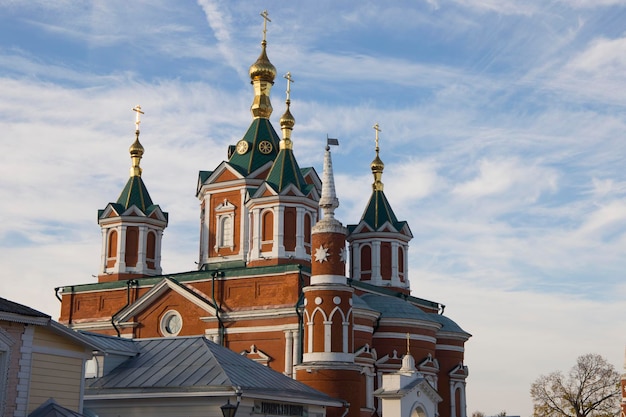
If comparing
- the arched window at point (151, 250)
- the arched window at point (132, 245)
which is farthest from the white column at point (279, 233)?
the arched window at point (132, 245)

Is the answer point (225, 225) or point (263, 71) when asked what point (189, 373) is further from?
point (263, 71)

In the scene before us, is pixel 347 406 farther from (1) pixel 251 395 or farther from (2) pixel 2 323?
(2) pixel 2 323

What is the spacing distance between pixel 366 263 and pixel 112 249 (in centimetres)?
1297

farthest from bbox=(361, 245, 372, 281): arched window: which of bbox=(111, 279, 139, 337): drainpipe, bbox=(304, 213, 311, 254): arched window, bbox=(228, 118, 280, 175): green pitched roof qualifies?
bbox=(111, 279, 139, 337): drainpipe

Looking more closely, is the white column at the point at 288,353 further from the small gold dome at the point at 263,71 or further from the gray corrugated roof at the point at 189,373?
the small gold dome at the point at 263,71

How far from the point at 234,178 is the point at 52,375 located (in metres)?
25.4

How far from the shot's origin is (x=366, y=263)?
47469 millimetres

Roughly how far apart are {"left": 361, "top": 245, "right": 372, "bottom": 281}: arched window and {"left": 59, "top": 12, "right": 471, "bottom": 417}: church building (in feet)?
0.19

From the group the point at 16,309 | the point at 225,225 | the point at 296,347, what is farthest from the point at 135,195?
the point at 16,309

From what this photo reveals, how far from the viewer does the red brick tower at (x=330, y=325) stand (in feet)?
110

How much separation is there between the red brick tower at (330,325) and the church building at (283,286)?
5 cm

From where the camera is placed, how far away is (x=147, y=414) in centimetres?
2377

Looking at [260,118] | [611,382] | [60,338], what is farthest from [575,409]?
[60,338]

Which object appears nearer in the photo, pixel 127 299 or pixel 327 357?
pixel 327 357
